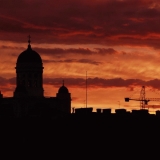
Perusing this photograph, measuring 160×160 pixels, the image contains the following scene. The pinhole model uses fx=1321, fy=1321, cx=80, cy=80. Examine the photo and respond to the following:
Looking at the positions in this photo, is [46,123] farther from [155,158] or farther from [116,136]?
[155,158]

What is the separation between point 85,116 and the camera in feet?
347

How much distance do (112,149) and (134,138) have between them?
3.92 metres

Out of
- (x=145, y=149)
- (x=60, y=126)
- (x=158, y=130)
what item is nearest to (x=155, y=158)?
(x=145, y=149)

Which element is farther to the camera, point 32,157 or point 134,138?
point 134,138

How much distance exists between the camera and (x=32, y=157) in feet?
292

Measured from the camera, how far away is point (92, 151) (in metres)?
90.6

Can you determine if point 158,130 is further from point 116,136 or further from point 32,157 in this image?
Answer: point 32,157

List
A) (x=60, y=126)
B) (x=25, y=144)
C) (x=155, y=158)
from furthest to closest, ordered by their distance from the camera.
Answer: (x=60, y=126), (x=25, y=144), (x=155, y=158)

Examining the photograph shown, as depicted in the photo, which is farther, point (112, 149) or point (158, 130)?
point (158, 130)

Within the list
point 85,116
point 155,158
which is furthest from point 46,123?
point 155,158

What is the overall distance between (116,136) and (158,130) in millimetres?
3744

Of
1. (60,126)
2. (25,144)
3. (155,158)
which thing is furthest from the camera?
(60,126)

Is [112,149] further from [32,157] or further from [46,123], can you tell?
[46,123]

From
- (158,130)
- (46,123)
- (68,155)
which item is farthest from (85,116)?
(68,155)
